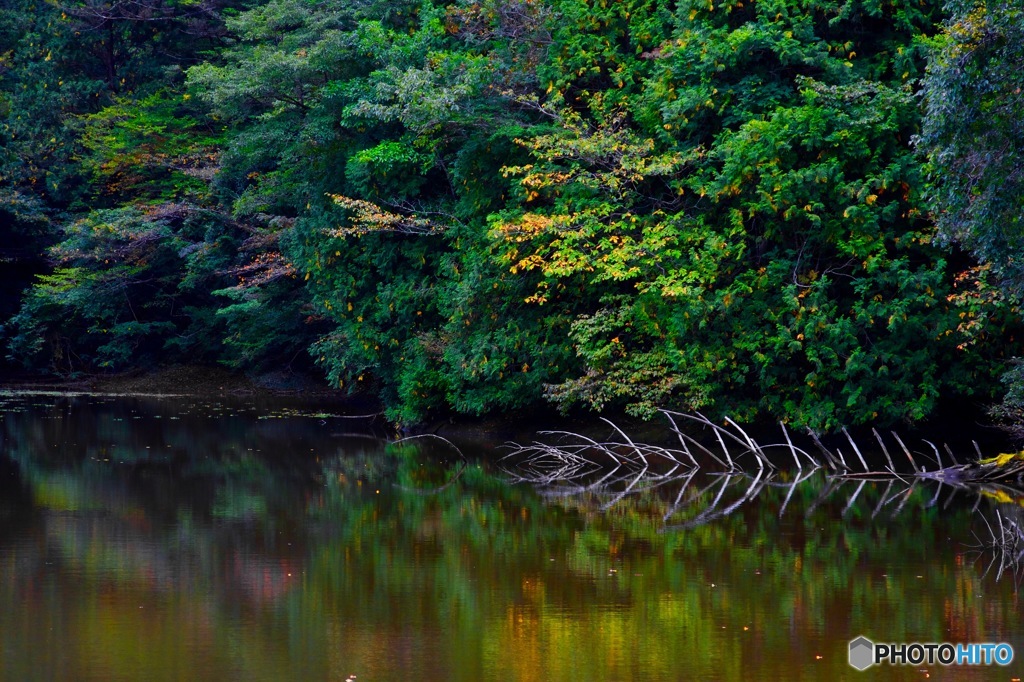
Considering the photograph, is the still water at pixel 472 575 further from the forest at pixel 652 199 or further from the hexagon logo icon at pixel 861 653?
the forest at pixel 652 199

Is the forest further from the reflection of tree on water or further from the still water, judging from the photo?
the still water

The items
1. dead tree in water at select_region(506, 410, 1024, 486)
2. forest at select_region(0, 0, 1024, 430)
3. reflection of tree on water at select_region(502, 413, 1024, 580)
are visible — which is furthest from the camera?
forest at select_region(0, 0, 1024, 430)

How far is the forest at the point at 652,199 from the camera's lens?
598 inches

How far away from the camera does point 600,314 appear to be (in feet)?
57.3

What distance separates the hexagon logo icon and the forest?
5.19 m

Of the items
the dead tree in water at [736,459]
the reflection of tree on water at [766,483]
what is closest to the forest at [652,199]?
the dead tree in water at [736,459]

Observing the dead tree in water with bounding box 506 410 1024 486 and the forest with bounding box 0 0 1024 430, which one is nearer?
the dead tree in water with bounding box 506 410 1024 486

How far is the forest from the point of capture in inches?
598

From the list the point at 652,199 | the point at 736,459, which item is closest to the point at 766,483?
the point at 736,459

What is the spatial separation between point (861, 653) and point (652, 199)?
1039 cm

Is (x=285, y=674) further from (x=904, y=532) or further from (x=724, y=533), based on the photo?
(x=904, y=532)

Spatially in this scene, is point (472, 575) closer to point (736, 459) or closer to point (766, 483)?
point (766, 483)

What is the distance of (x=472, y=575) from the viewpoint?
32.0 ft

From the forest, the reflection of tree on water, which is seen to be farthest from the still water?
the forest
